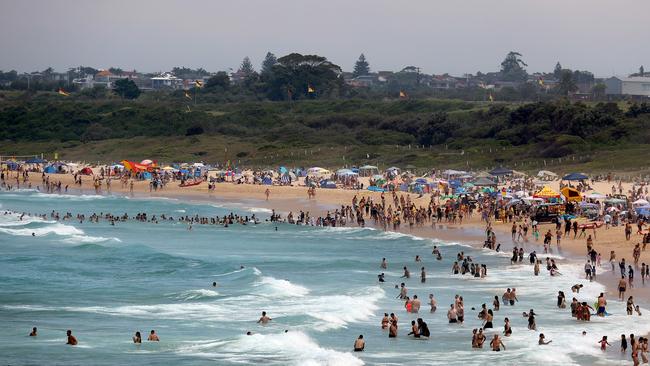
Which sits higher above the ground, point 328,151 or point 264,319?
point 328,151

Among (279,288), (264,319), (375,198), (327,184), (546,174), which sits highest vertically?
(546,174)

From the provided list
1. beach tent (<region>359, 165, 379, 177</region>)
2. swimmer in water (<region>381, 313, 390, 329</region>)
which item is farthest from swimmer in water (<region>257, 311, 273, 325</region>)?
beach tent (<region>359, 165, 379, 177</region>)

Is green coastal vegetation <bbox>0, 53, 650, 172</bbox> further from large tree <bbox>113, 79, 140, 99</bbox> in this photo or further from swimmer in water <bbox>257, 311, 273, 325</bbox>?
swimmer in water <bbox>257, 311, 273, 325</bbox>

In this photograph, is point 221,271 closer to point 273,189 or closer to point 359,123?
point 273,189

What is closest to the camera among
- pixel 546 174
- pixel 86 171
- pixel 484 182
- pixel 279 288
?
pixel 279 288

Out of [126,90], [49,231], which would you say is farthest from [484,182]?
[126,90]

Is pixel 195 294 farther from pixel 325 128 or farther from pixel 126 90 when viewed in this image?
pixel 126 90

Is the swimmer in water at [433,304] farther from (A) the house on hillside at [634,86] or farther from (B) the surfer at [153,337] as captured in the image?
(A) the house on hillside at [634,86]
